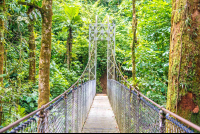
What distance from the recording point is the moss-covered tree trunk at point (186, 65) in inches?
53.3

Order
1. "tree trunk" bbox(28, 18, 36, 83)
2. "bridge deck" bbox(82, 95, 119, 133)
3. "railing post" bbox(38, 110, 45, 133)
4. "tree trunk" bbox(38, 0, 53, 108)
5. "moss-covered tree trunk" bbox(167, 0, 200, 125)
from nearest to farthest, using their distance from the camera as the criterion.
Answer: "railing post" bbox(38, 110, 45, 133), "moss-covered tree trunk" bbox(167, 0, 200, 125), "tree trunk" bbox(38, 0, 53, 108), "bridge deck" bbox(82, 95, 119, 133), "tree trunk" bbox(28, 18, 36, 83)

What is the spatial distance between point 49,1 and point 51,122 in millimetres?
2207

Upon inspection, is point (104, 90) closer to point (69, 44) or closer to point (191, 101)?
point (69, 44)

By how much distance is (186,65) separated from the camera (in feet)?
4.55

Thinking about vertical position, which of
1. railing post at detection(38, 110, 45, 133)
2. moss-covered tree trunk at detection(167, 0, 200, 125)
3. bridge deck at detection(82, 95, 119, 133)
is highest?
moss-covered tree trunk at detection(167, 0, 200, 125)

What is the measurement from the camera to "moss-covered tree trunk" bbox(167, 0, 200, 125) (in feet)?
4.44

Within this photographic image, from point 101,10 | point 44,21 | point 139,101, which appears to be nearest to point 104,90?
point 101,10

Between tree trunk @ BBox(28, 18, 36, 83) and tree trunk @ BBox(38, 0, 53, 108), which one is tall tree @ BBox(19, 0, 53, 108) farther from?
tree trunk @ BBox(28, 18, 36, 83)

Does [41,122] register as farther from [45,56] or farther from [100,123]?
[100,123]

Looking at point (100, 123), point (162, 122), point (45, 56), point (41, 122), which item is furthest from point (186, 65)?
point (100, 123)

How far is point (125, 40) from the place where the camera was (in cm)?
1138

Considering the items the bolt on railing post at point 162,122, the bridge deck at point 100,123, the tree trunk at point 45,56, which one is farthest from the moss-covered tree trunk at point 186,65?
the tree trunk at point 45,56

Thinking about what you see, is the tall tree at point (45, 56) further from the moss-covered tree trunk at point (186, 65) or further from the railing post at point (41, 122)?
the moss-covered tree trunk at point (186, 65)

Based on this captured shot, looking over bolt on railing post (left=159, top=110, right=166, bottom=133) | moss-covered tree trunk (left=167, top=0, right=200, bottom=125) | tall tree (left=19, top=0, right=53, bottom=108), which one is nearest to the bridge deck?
tall tree (left=19, top=0, right=53, bottom=108)
